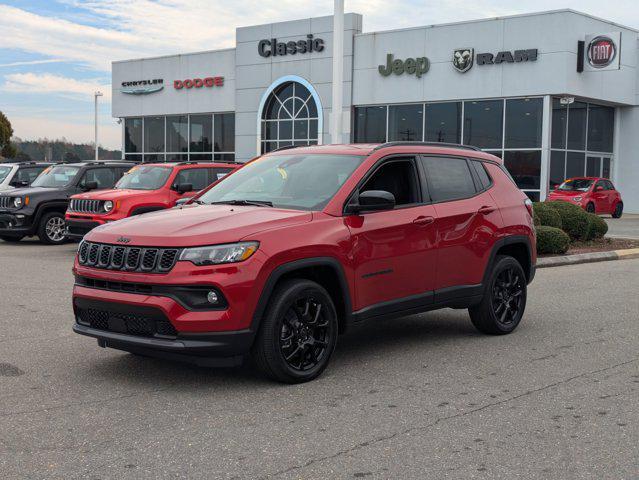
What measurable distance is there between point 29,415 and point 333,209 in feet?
8.58

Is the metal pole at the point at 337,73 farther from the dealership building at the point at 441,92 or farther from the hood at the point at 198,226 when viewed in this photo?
the hood at the point at 198,226

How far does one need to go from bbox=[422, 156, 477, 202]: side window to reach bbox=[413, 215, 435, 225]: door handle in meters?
0.27

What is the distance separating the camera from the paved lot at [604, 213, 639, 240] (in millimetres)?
21500

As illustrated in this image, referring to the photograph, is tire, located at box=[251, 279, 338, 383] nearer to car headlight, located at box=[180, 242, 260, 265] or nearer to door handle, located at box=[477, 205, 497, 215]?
car headlight, located at box=[180, 242, 260, 265]

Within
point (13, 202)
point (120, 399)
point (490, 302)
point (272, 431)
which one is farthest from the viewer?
point (13, 202)

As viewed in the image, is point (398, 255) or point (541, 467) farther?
point (398, 255)

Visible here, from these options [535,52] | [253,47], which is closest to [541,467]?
[535,52]

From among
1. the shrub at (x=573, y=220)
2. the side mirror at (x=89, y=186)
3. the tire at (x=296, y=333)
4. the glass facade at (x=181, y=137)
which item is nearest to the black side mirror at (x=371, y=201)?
the tire at (x=296, y=333)

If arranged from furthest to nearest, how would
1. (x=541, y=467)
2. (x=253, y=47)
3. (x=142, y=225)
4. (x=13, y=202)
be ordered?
1. (x=253, y=47)
2. (x=13, y=202)
3. (x=142, y=225)
4. (x=541, y=467)

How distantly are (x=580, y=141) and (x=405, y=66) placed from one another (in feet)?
24.9

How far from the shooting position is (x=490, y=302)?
7.72m

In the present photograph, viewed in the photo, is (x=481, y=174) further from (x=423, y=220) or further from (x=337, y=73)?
(x=337, y=73)

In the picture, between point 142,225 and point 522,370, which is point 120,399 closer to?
point 142,225

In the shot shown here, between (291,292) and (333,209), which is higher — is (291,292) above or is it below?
below
